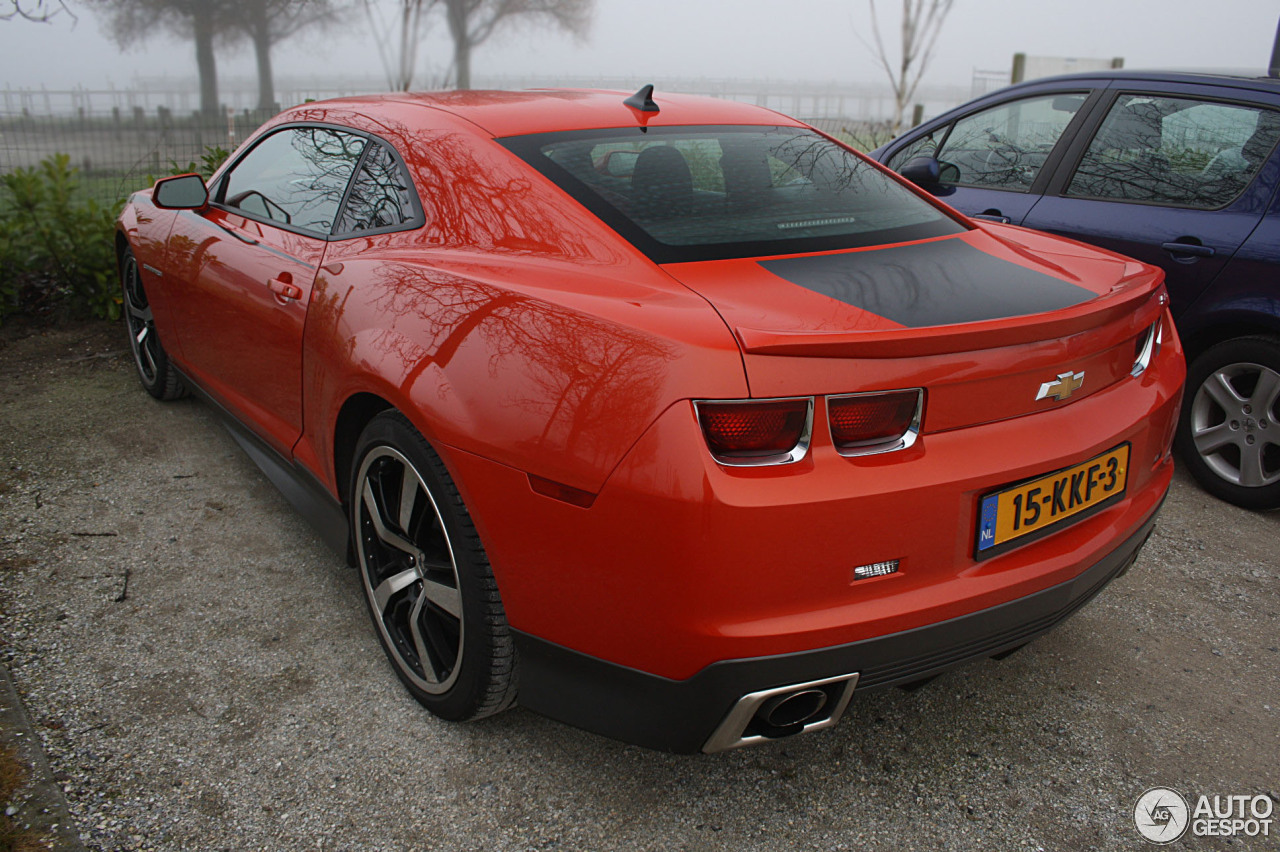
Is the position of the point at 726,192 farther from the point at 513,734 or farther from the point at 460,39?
the point at 460,39

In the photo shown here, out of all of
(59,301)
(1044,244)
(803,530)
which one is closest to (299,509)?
(803,530)

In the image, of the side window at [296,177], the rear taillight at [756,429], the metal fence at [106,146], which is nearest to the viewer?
the rear taillight at [756,429]

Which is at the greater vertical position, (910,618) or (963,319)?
(963,319)

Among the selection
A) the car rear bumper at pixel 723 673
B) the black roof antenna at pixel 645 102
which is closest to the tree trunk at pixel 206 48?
the black roof antenna at pixel 645 102

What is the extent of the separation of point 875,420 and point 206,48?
24.9 metres

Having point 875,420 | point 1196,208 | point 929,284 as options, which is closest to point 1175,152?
point 1196,208

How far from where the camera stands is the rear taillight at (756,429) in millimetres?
1563

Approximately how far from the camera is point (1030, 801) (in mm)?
2020

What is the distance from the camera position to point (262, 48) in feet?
70.2

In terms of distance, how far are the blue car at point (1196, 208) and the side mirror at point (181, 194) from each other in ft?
8.90

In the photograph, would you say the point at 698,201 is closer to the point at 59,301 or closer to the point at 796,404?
the point at 796,404

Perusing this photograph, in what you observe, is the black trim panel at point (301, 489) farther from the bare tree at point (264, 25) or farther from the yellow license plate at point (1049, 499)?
the bare tree at point (264, 25)

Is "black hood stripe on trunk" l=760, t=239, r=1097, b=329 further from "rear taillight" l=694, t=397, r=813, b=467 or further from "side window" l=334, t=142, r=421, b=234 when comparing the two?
"side window" l=334, t=142, r=421, b=234

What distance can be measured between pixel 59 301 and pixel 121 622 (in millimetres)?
3992
